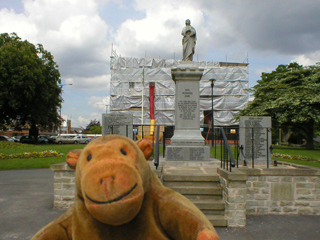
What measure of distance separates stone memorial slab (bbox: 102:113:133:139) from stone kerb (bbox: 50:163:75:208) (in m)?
3.01

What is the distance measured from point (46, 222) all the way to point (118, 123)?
174 inches

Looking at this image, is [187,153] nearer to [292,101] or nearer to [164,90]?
[292,101]

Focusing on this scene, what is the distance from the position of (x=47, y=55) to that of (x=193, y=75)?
30.2 meters

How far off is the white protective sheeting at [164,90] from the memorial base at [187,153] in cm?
2334

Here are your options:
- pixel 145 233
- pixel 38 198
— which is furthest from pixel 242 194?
pixel 38 198

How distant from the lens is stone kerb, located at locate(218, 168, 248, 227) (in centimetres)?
488

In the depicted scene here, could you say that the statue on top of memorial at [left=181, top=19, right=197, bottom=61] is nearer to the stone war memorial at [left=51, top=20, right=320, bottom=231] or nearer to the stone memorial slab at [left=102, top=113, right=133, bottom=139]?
the stone war memorial at [left=51, top=20, right=320, bottom=231]

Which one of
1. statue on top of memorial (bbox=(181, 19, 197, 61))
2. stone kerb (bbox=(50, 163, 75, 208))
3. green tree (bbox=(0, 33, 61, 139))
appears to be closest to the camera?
stone kerb (bbox=(50, 163, 75, 208))

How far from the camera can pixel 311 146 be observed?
25.5 metres

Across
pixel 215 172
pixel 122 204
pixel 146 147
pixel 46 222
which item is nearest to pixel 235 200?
pixel 215 172

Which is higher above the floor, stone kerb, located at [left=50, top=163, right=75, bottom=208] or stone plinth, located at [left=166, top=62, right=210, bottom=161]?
stone plinth, located at [left=166, top=62, right=210, bottom=161]

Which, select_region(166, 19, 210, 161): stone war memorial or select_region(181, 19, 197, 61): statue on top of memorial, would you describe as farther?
select_region(181, 19, 197, 61): statue on top of memorial

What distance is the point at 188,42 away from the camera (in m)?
10.4

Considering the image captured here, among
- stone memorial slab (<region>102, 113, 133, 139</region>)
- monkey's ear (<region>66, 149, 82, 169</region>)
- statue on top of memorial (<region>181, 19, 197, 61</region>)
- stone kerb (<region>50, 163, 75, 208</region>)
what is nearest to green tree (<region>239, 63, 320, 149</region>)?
statue on top of memorial (<region>181, 19, 197, 61</region>)
